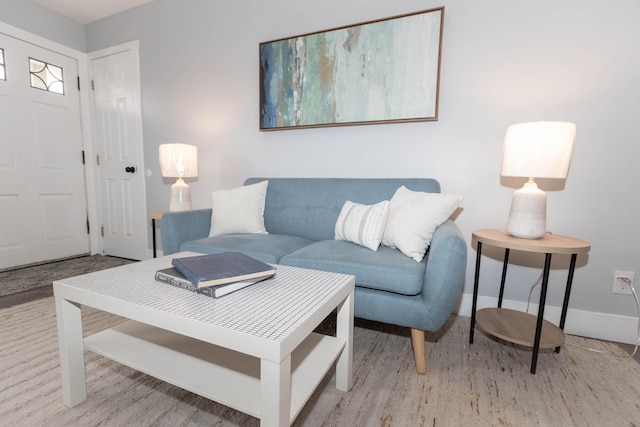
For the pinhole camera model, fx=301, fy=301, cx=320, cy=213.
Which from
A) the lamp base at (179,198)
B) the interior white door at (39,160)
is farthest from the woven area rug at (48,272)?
the lamp base at (179,198)

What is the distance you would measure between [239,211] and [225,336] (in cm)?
140

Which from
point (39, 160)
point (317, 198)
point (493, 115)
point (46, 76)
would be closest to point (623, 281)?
point (493, 115)

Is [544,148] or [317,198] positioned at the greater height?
[544,148]

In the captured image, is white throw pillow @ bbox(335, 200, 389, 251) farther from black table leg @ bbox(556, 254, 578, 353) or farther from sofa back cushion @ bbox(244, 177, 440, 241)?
black table leg @ bbox(556, 254, 578, 353)

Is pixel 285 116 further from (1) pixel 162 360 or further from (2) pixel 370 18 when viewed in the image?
(1) pixel 162 360

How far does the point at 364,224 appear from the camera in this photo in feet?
5.28

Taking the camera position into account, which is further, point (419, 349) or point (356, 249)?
point (356, 249)

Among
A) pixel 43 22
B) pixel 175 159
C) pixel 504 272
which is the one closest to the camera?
pixel 504 272

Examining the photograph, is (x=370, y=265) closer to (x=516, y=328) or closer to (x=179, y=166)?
(x=516, y=328)

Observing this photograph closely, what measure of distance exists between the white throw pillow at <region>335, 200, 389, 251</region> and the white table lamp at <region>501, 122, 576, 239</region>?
0.60m

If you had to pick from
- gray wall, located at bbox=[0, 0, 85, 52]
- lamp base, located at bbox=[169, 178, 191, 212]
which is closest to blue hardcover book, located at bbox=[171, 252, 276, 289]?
lamp base, located at bbox=[169, 178, 191, 212]

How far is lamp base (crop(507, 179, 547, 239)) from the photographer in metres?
1.38

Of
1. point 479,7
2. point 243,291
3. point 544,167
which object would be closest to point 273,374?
point 243,291

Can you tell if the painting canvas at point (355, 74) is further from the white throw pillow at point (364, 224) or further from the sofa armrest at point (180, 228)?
the sofa armrest at point (180, 228)
